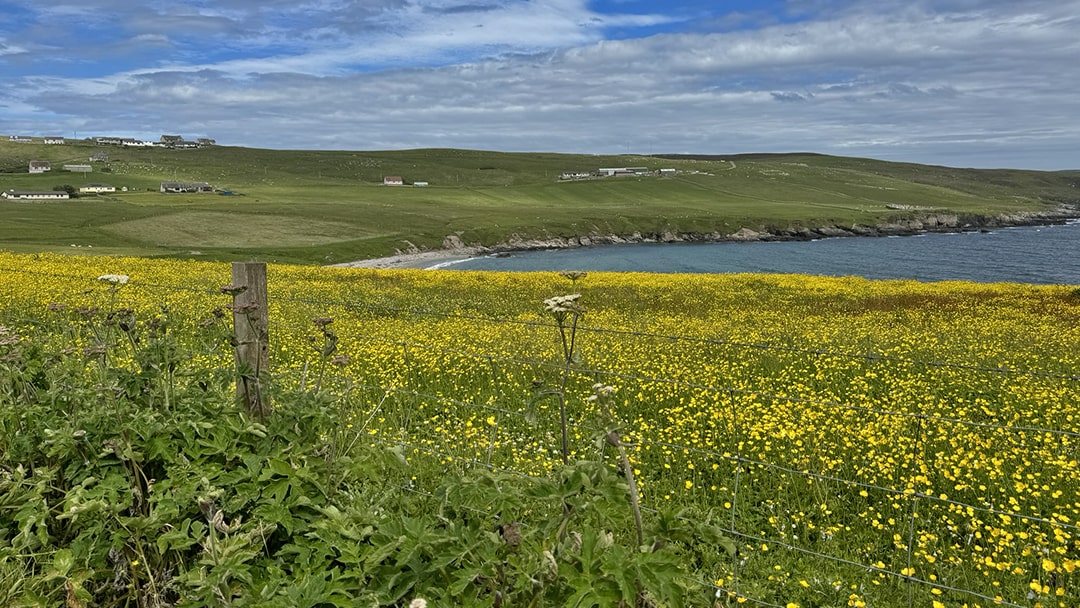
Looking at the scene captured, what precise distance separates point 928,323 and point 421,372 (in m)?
15.4

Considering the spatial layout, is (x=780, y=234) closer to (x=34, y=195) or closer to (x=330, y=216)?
(x=330, y=216)

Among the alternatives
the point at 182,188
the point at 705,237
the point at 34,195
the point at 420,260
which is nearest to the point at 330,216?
the point at 420,260

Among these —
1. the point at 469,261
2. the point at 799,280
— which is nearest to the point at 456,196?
the point at 469,261

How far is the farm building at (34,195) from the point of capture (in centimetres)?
12838

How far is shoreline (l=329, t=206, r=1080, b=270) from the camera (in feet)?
279

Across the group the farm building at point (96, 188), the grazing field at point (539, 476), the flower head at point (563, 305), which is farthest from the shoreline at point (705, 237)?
the farm building at point (96, 188)

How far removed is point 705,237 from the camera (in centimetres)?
13038

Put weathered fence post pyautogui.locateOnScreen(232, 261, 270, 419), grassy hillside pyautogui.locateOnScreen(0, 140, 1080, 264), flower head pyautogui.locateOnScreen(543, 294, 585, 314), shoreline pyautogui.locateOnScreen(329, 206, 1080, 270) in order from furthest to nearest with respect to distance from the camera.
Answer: shoreline pyautogui.locateOnScreen(329, 206, 1080, 270)
grassy hillside pyautogui.locateOnScreen(0, 140, 1080, 264)
weathered fence post pyautogui.locateOnScreen(232, 261, 270, 419)
flower head pyautogui.locateOnScreen(543, 294, 585, 314)

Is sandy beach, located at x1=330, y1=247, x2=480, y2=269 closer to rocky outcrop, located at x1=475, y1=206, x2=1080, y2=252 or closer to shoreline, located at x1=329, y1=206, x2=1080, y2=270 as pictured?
shoreline, located at x1=329, y1=206, x2=1080, y2=270

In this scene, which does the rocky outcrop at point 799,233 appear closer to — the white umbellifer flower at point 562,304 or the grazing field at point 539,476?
the grazing field at point 539,476

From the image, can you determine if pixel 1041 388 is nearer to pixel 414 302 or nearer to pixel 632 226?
pixel 414 302

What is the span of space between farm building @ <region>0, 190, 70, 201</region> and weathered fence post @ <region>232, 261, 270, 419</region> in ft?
496

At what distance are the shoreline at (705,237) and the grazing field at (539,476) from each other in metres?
65.0

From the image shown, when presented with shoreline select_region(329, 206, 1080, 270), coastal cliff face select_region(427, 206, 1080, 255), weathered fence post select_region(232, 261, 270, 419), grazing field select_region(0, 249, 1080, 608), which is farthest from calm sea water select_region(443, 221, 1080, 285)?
weathered fence post select_region(232, 261, 270, 419)
